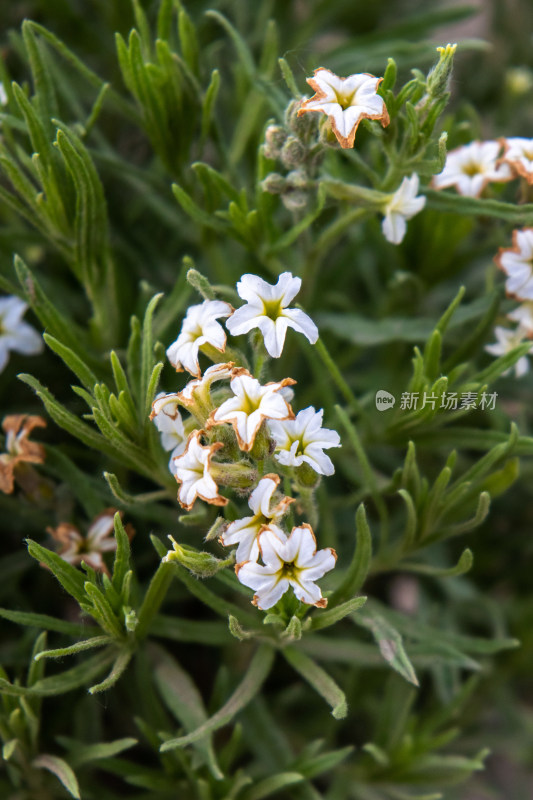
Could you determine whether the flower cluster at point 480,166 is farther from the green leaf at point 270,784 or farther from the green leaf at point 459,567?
the green leaf at point 270,784

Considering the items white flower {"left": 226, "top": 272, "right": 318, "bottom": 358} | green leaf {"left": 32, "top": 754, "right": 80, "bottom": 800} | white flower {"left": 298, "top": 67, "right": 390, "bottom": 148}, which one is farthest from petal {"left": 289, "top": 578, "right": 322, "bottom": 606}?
white flower {"left": 298, "top": 67, "right": 390, "bottom": 148}

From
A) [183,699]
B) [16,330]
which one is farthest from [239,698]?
[16,330]

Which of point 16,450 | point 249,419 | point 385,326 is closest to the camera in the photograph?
point 249,419

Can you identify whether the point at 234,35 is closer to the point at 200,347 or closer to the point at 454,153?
the point at 454,153

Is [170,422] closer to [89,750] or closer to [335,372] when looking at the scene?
[335,372]

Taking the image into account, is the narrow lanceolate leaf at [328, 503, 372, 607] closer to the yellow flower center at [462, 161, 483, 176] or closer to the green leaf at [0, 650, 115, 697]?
the green leaf at [0, 650, 115, 697]

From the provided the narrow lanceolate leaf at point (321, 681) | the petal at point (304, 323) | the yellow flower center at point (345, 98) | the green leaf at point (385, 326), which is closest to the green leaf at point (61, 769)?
the narrow lanceolate leaf at point (321, 681)

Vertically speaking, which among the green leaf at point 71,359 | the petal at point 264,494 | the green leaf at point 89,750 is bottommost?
the green leaf at point 89,750
